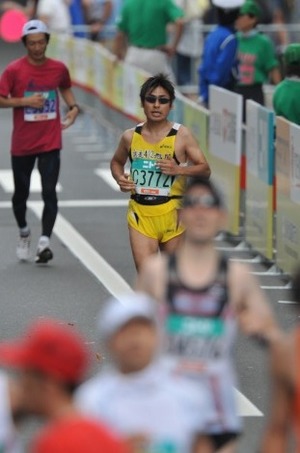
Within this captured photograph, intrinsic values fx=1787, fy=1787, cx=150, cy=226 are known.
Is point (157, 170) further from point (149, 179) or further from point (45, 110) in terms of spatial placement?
point (45, 110)

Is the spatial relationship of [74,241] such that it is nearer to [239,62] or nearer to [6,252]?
[6,252]

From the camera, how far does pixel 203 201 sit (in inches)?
276

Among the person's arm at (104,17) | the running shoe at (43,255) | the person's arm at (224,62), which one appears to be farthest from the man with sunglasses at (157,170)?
the person's arm at (104,17)

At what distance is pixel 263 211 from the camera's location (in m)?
16.1

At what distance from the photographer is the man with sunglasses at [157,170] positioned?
11.9 m

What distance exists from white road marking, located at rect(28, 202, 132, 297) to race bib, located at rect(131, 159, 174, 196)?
2366 mm

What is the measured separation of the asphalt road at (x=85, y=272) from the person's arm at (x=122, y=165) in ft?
3.68

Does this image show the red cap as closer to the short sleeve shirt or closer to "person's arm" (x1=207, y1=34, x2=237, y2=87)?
"person's arm" (x1=207, y1=34, x2=237, y2=87)

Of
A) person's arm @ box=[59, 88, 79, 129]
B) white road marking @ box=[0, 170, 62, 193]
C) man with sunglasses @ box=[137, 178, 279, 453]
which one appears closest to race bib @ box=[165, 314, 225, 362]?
man with sunglasses @ box=[137, 178, 279, 453]

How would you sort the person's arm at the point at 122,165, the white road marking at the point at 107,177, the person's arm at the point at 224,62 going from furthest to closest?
1. the white road marking at the point at 107,177
2. the person's arm at the point at 224,62
3. the person's arm at the point at 122,165

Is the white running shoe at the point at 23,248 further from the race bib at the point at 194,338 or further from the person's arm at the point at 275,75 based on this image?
the race bib at the point at 194,338

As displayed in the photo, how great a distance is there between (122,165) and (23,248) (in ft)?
13.2

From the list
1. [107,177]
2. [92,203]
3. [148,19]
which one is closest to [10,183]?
[107,177]

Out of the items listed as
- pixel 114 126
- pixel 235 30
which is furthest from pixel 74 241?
pixel 114 126
